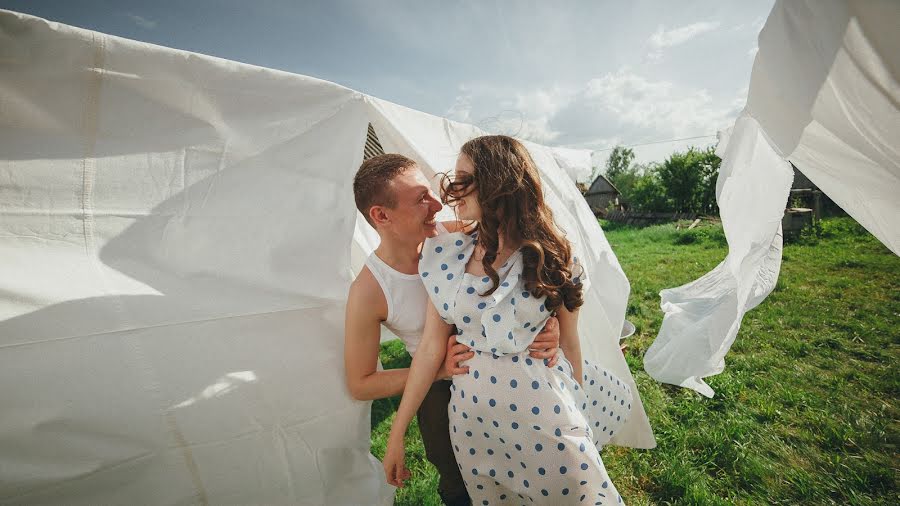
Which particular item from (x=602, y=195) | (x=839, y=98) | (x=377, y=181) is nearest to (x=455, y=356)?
(x=377, y=181)

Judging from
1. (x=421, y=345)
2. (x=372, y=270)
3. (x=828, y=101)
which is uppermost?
(x=828, y=101)

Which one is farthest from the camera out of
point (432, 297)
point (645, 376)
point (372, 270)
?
point (645, 376)

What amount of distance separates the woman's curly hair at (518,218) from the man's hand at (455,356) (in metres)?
0.32

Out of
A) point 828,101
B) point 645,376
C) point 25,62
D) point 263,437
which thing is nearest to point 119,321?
point 263,437

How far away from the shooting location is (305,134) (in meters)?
2.08

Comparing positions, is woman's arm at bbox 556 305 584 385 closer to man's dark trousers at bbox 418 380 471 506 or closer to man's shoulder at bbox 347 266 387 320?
man's dark trousers at bbox 418 380 471 506

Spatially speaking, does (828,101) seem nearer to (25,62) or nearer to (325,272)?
(325,272)

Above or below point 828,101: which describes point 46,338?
below

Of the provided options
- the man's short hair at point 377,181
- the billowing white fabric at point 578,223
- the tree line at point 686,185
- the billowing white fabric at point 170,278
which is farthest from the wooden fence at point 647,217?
the billowing white fabric at point 170,278

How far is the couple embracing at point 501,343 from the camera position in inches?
58.5

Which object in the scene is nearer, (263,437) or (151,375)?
(151,375)

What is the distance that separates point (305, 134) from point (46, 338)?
1409 mm

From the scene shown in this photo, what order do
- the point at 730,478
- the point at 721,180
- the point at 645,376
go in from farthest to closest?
the point at 645,376 → the point at 721,180 → the point at 730,478

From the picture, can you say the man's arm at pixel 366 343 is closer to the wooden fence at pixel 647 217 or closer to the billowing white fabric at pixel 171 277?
the billowing white fabric at pixel 171 277
